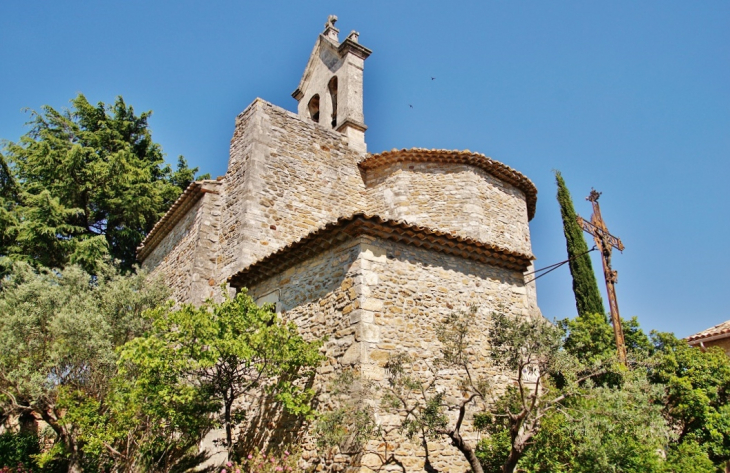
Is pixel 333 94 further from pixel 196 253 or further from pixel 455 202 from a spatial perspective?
pixel 196 253

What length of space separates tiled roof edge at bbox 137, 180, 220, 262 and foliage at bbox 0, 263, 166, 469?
301 cm

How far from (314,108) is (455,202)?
737 centimetres

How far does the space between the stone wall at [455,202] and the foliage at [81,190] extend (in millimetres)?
9326

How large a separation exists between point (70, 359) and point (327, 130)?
8.43m

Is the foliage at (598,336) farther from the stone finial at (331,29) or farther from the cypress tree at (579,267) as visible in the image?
the stone finial at (331,29)

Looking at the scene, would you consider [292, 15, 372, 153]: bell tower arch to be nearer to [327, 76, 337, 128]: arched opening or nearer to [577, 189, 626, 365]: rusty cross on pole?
[327, 76, 337, 128]: arched opening

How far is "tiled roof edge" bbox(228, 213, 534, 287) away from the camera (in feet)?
27.6

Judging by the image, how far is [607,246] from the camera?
46.6ft

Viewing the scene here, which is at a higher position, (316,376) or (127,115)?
(127,115)

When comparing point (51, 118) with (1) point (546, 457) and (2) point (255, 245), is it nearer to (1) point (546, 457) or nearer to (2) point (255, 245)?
(2) point (255, 245)

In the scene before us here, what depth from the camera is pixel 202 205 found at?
13352 mm

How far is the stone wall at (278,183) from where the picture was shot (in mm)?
12164

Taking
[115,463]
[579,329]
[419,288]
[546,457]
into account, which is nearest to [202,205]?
[115,463]

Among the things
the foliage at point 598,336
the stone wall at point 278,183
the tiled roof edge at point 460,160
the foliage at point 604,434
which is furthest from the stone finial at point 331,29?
the foliage at point 604,434
